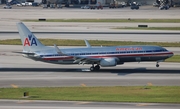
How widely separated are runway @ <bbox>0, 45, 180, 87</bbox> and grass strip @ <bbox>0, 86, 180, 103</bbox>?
10.1ft

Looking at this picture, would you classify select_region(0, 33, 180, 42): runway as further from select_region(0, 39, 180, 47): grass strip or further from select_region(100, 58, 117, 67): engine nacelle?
select_region(100, 58, 117, 67): engine nacelle

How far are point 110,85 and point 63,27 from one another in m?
80.0

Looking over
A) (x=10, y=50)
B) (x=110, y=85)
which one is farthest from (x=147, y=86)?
(x=10, y=50)

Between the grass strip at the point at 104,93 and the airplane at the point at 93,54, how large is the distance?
40.4 ft

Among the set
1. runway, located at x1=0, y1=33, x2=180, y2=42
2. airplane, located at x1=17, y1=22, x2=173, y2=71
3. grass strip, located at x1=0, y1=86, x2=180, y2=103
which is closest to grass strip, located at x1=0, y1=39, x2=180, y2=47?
runway, located at x1=0, y1=33, x2=180, y2=42

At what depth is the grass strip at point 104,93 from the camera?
48.5 metres

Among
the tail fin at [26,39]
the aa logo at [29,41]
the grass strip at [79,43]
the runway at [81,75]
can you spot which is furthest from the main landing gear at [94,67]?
the grass strip at [79,43]

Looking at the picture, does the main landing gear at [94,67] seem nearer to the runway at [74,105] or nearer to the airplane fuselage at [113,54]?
the airplane fuselage at [113,54]

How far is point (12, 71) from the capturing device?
6900cm

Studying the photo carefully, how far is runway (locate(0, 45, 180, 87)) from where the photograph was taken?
59875mm

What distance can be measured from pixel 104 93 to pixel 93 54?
16379 millimetres

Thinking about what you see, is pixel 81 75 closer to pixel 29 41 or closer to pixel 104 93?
pixel 29 41

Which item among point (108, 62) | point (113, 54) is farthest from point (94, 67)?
point (113, 54)

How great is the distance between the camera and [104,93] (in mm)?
52594
